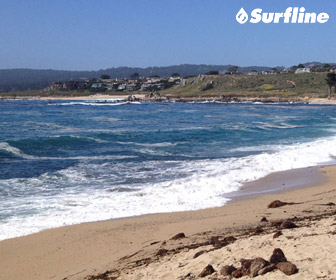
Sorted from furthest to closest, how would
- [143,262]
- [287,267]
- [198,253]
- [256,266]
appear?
[143,262], [198,253], [256,266], [287,267]

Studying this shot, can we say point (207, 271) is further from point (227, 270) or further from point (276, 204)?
point (276, 204)

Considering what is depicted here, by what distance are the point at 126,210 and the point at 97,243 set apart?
8.32 feet

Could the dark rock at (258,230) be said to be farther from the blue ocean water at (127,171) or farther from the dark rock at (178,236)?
the blue ocean water at (127,171)

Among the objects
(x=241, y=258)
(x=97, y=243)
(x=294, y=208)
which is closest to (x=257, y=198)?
(x=294, y=208)

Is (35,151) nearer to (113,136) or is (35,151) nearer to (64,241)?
(113,136)

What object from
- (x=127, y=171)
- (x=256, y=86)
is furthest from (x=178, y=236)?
(x=256, y=86)

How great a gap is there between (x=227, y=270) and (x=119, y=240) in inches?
124

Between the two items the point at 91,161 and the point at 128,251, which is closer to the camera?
the point at 128,251

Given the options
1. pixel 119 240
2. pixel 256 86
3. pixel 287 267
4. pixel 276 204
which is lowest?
Result: pixel 256 86

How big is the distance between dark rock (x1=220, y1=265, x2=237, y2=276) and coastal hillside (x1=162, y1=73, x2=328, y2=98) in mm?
87132

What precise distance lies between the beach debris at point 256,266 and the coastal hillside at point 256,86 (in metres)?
87.2

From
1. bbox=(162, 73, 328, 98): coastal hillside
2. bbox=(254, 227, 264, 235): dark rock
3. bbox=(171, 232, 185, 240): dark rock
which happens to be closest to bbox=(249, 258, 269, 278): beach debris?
bbox=(254, 227, 264, 235): dark rock

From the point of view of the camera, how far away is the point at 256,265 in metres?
5.91

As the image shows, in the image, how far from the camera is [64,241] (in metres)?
8.86
